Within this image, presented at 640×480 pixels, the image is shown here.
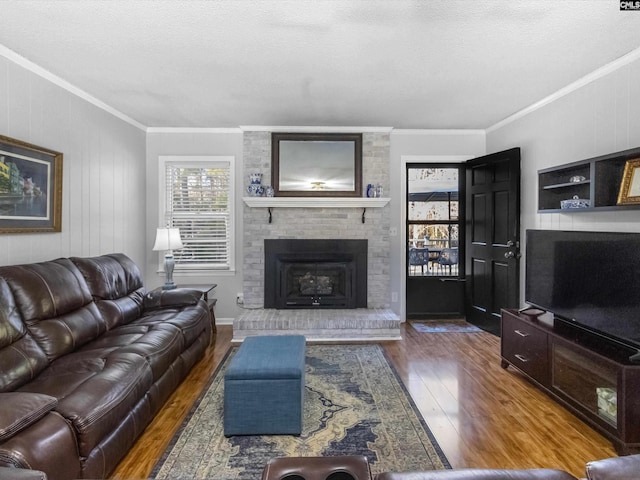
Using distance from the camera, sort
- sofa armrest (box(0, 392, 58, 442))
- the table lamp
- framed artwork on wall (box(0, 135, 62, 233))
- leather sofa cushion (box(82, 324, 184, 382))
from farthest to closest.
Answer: the table lamp, framed artwork on wall (box(0, 135, 62, 233)), leather sofa cushion (box(82, 324, 184, 382)), sofa armrest (box(0, 392, 58, 442))

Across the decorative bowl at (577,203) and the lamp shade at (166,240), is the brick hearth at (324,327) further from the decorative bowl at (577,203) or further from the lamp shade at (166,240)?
the decorative bowl at (577,203)

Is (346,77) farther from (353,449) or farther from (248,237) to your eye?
(353,449)

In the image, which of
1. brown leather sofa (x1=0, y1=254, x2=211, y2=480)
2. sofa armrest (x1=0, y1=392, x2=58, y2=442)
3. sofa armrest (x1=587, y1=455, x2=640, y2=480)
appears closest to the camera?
sofa armrest (x1=587, y1=455, x2=640, y2=480)

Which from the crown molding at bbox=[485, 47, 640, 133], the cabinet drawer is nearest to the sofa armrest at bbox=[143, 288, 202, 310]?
the cabinet drawer

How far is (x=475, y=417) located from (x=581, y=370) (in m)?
0.78

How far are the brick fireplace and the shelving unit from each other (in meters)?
1.82

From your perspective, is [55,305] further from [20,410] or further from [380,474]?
[380,474]

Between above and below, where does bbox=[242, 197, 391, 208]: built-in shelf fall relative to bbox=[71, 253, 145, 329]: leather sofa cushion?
above

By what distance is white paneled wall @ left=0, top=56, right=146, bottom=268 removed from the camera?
2688mm

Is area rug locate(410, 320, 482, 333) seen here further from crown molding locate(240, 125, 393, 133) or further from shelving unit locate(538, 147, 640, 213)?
crown molding locate(240, 125, 393, 133)

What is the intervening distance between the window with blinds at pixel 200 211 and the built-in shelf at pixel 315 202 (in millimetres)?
547

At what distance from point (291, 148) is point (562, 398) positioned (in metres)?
3.72

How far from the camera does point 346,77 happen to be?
9.86 ft

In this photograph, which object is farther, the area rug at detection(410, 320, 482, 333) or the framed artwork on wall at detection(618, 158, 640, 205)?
the area rug at detection(410, 320, 482, 333)
